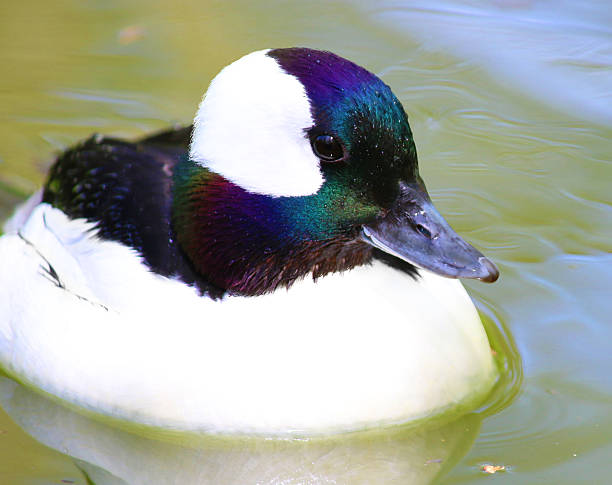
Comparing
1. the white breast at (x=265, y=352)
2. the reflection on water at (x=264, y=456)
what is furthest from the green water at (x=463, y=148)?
the white breast at (x=265, y=352)

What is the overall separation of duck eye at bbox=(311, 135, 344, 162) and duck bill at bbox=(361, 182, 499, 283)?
0.26 metres

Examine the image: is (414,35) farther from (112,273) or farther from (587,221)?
(112,273)

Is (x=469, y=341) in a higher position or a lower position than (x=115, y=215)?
lower

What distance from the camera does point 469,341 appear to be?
4.16 meters

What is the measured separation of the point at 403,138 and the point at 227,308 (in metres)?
0.94

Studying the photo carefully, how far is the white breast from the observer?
3861 mm

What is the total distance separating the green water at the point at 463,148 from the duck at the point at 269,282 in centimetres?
31

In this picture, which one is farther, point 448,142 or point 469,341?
point 448,142

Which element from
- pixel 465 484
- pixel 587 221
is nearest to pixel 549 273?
pixel 587 221

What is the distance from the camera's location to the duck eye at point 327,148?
3.51 meters

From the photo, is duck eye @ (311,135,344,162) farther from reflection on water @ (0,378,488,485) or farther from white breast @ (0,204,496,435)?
reflection on water @ (0,378,488,485)

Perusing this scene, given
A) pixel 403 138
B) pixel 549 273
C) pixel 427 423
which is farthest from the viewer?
pixel 549 273

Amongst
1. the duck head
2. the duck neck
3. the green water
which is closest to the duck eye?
the duck head

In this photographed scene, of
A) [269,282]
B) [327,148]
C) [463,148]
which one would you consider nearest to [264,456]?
[269,282]
